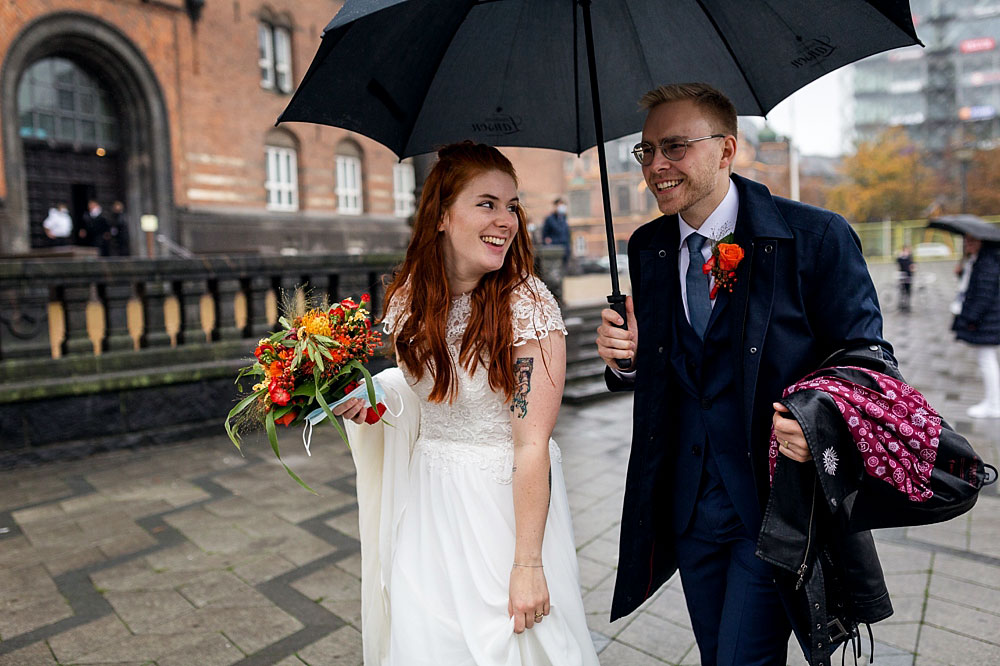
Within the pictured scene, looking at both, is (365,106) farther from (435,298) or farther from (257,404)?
(257,404)

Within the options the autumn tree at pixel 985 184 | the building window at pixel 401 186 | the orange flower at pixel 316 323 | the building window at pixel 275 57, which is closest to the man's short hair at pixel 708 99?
the orange flower at pixel 316 323

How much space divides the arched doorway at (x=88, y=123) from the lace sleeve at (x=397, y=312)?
1917 centimetres

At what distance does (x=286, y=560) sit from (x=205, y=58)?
21318 millimetres

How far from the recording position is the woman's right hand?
75.0 inches

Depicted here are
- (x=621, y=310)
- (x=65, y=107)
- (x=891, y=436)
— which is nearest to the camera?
(x=891, y=436)

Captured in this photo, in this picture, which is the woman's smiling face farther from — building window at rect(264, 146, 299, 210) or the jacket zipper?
building window at rect(264, 146, 299, 210)

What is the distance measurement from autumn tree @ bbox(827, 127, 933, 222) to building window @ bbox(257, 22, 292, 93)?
33808 mm

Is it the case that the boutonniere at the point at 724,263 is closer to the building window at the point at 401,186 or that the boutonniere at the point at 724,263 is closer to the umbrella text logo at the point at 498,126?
the umbrella text logo at the point at 498,126

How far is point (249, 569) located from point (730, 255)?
331cm

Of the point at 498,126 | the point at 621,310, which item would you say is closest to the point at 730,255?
the point at 621,310

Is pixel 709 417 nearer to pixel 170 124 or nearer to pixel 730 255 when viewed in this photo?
pixel 730 255

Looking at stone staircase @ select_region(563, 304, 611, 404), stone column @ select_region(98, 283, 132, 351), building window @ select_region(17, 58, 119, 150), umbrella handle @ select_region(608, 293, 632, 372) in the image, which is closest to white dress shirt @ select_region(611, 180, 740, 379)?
umbrella handle @ select_region(608, 293, 632, 372)

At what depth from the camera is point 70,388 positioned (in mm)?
5973

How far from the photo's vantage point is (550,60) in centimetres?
249
